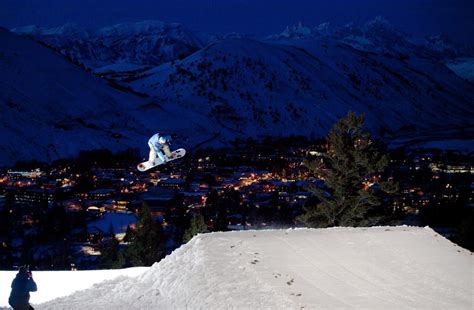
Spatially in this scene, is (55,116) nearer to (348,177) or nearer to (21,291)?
(348,177)

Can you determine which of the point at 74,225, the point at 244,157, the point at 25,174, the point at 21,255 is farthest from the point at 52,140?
the point at 21,255

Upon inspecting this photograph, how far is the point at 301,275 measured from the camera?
12.4 meters

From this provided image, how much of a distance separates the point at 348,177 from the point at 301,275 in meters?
15.6

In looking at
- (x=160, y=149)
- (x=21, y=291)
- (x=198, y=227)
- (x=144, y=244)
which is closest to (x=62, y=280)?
(x=21, y=291)

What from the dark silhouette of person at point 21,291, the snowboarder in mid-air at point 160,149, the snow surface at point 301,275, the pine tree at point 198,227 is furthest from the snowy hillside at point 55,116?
the dark silhouette of person at point 21,291

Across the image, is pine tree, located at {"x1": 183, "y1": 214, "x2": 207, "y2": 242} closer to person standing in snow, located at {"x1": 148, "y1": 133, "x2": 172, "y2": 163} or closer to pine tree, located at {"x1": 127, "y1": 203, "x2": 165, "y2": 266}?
pine tree, located at {"x1": 127, "y1": 203, "x2": 165, "y2": 266}

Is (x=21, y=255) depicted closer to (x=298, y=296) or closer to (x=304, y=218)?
(x=304, y=218)

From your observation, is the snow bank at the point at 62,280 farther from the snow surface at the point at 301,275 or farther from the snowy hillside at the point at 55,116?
the snowy hillside at the point at 55,116

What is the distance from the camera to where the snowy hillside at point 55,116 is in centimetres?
14588

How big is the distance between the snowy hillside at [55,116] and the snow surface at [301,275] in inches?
5146

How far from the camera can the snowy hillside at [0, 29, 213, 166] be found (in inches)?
5743

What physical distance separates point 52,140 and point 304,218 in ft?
466

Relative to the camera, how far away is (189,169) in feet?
472

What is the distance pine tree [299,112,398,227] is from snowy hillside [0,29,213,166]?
405ft
